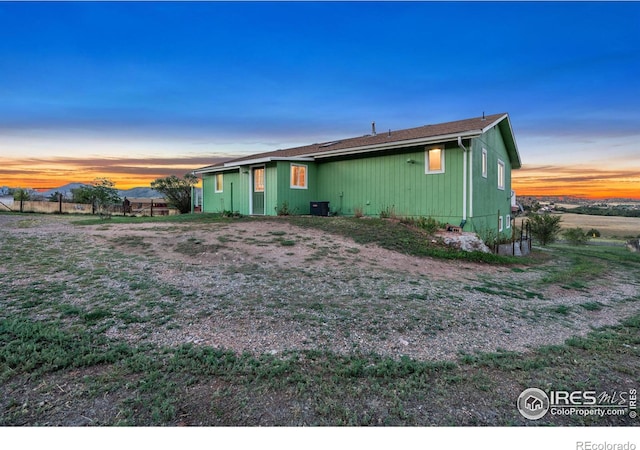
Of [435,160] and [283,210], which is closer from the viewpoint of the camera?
[435,160]

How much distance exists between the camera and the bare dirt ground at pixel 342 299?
3.24 m

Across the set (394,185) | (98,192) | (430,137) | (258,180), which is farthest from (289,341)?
(98,192)

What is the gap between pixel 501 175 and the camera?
15.6 metres

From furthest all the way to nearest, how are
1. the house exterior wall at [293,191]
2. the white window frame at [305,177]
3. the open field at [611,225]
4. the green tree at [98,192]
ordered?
the open field at [611,225] → the green tree at [98,192] → the white window frame at [305,177] → the house exterior wall at [293,191]

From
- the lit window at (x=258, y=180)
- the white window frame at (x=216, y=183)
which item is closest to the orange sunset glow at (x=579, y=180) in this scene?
the lit window at (x=258, y=180)

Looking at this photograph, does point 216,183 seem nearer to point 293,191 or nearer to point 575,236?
point 293,191

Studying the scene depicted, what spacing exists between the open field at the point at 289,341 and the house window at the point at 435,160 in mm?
5732

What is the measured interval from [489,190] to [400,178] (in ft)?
13.6

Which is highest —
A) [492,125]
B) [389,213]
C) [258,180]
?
[492,125]

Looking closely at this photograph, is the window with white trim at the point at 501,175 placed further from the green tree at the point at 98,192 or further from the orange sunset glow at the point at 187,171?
the green tree at the point at 98,192

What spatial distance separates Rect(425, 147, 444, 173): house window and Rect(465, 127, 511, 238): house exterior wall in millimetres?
1069

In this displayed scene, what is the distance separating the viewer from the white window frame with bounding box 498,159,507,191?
15156 mm

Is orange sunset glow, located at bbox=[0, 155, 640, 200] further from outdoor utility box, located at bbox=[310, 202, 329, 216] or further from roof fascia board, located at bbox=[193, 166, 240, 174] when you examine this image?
outdoor utility box, located at bbox=[310, 202, 329, 216]

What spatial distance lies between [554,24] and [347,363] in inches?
463
